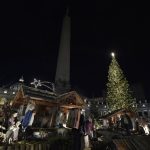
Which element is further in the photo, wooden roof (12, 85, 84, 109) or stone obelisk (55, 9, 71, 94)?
stone obelisk (55, 9, 71, 94)

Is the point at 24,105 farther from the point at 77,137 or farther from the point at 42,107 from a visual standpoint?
the point at 77,137

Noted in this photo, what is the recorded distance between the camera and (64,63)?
48.7 metres

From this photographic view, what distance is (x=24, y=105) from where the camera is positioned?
1933 cm

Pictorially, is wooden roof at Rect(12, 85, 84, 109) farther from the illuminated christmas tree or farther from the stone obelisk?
the illuminated christmas tree

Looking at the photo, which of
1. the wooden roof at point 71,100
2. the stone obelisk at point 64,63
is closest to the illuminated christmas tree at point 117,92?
the stone obelisk at point 64,63

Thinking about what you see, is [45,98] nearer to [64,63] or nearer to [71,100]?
[71,100]

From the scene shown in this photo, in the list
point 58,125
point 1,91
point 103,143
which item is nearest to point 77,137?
point 103,143

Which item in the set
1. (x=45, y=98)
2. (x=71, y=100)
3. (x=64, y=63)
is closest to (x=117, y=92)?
(x=64, y=63)

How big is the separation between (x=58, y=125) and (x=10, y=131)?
8726 mm

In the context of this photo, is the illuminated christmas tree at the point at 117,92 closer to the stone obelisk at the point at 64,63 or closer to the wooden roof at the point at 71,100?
the stone obelisk at the point at 64,63

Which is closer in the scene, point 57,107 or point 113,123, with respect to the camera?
point 57,107

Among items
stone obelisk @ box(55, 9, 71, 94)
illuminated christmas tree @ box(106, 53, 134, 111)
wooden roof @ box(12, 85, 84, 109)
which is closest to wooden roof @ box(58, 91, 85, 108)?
wooden roof @ box(12, 85, 84, 109)

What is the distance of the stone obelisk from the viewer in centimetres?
4550

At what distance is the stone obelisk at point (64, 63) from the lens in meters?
45.5
